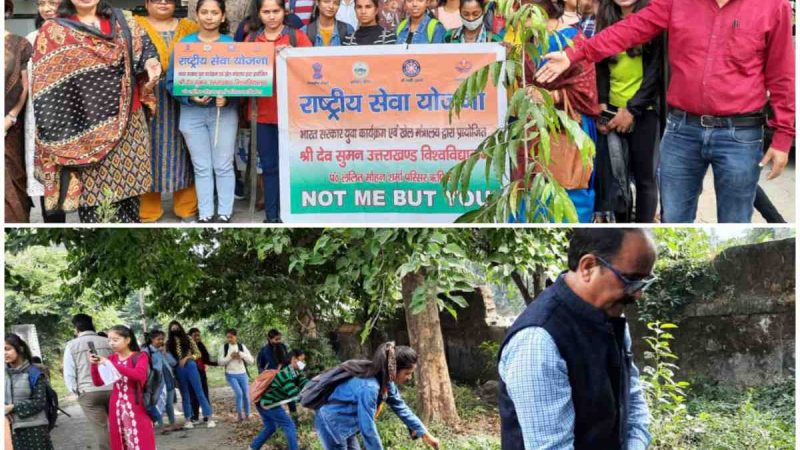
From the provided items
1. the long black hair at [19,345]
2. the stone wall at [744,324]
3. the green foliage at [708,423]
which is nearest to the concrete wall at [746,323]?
the stone wall at [744,324]

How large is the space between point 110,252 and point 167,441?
1.83m

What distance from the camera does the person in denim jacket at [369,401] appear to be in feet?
18.7

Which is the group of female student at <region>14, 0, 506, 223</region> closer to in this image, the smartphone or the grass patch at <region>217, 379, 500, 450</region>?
the smartphone

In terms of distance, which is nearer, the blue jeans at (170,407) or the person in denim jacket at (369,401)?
the person in denim jacket at (369,401)

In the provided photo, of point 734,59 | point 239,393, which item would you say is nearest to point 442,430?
point 239,393

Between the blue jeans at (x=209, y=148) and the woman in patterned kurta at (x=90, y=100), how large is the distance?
0.94 ft

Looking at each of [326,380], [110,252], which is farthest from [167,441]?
[326,380]

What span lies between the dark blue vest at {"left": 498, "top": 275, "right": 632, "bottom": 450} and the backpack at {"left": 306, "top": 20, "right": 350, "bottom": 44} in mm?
3577

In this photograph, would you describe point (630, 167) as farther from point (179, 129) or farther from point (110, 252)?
point (110, 252)

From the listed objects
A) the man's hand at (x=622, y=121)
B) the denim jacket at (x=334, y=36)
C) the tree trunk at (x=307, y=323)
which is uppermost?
the denim jacket at (x=334, y=36)

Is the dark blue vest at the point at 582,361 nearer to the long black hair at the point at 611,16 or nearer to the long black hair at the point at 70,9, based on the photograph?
the long black hair at the point at 611,16

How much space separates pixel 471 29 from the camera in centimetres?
614

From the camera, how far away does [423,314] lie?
8320 mm

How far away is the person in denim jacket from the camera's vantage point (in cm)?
571
